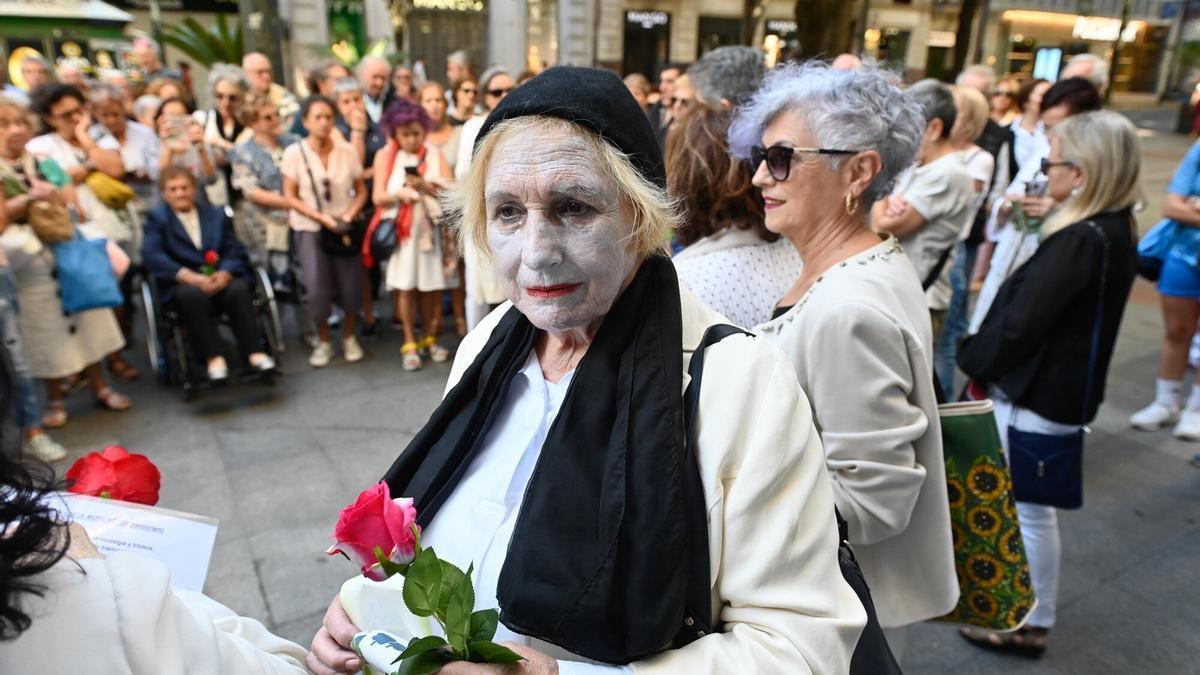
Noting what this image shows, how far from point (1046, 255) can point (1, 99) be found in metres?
5.50

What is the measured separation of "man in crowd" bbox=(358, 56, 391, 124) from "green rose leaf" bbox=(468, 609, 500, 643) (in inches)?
289

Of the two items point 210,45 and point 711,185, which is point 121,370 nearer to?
point 711,185

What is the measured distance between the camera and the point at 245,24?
11.8 m

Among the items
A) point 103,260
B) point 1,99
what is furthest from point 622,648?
point 1,99

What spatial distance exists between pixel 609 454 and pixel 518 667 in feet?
1.11

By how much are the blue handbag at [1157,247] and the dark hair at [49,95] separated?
7424 mm

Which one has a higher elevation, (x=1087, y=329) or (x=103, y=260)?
(x=1087, y=329)

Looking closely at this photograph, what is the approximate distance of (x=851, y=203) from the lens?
2004 mm

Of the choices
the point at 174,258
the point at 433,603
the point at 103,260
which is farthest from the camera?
the point at 174,258

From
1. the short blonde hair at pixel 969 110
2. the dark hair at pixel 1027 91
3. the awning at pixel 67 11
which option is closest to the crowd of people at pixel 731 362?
the short blonde hair at pixel 969 110

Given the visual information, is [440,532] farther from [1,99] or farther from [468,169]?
[1,99]

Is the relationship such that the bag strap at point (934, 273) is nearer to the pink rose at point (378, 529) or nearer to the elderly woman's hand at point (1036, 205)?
the elderly woman's hand at point (1036, 205)

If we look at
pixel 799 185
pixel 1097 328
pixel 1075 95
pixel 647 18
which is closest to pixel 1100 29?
pixel 647 18

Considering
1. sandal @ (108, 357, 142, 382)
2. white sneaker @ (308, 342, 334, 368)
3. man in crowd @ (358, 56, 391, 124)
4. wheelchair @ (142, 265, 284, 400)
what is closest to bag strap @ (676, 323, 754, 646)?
wheelchair @ (142, 265, 284, 400)
